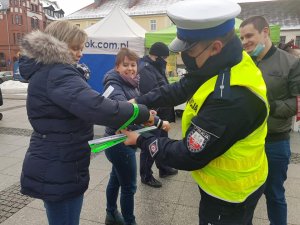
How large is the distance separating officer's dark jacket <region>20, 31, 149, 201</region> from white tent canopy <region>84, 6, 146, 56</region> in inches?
218

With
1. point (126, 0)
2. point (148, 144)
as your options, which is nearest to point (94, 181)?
point (148, 144)

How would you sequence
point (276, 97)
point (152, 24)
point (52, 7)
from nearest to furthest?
point (276, 97) → point (152, 24) → point (52, 7)

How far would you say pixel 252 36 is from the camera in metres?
2.42

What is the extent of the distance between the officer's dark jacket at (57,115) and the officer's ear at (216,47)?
527mm

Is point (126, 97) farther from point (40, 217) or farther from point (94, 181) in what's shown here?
point (94, 181)

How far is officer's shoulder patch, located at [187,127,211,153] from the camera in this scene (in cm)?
130

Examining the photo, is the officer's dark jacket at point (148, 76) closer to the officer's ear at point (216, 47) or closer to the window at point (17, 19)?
the officer's ear at point (216, 47)

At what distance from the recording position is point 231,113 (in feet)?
4.21

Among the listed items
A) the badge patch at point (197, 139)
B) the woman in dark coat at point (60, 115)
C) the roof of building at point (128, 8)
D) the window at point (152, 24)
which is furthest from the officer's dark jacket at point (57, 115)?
the roof of building at point (128, 8)

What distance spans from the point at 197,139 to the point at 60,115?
0.78 meters

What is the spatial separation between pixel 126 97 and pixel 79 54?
755 millimetres

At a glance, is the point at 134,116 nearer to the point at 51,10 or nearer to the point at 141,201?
the point at 141,201

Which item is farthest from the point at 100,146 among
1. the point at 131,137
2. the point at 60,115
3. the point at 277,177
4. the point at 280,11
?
the point at 280,11

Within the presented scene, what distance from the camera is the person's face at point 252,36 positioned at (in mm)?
2381
